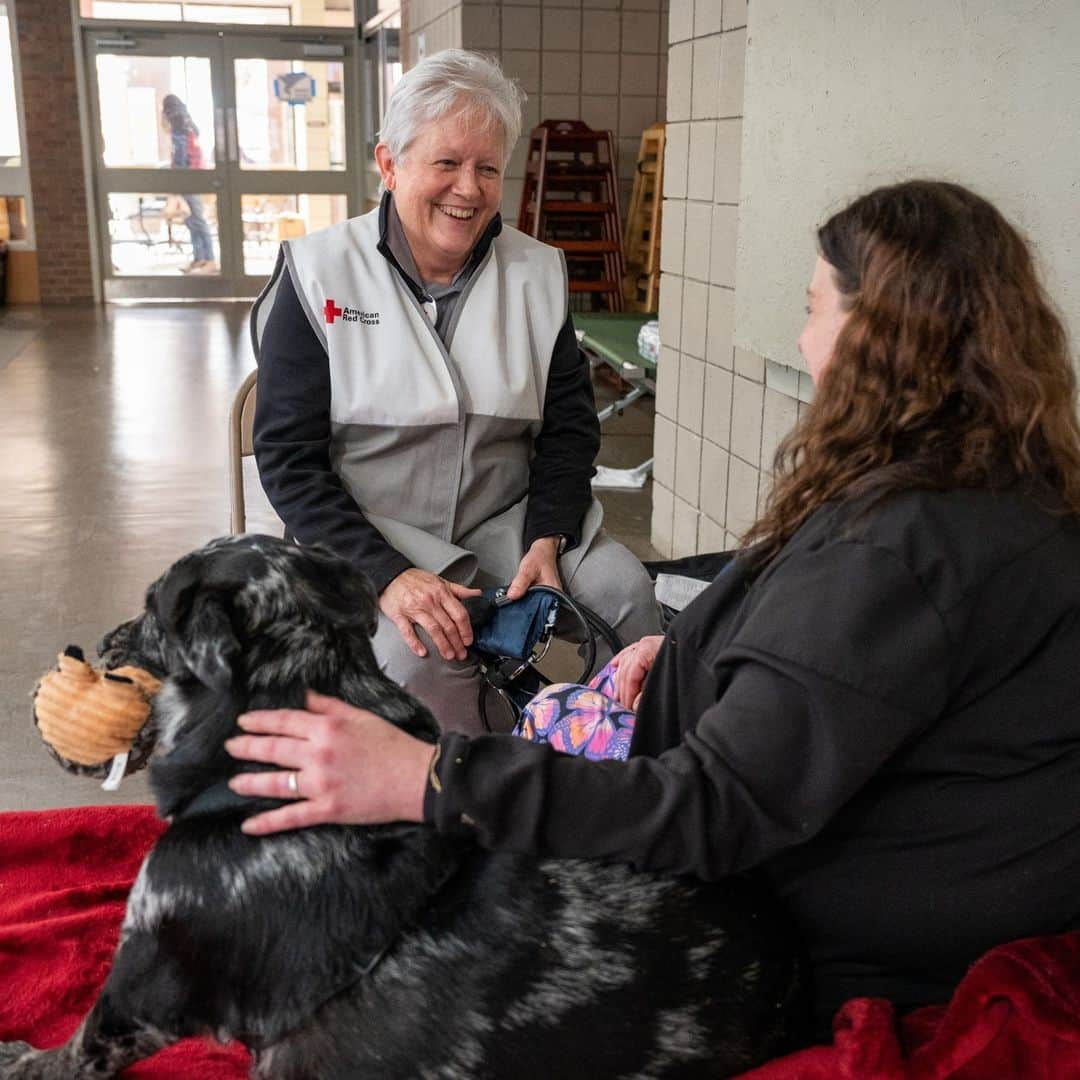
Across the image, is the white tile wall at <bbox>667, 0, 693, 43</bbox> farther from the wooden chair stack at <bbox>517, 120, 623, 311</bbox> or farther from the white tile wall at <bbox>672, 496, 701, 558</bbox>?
the wooden chair stack at <bbox>517, 120, 623, 311</bbox>

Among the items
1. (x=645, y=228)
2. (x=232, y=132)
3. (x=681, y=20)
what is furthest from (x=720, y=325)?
(x=232, y=132)

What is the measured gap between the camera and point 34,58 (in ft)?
38.7

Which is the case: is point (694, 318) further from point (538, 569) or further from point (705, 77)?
point (538, 569)

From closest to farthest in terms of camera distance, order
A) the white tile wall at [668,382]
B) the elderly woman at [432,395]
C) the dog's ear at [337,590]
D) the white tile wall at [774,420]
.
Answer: the dog's ear at [337,590] → the elderly woman at [432,395] → the white tile wall at [774,420] → the white tile wall at [668,382]

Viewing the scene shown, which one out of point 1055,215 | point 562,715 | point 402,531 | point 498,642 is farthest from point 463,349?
point 1055,215

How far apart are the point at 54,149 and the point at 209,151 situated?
4.81 feet

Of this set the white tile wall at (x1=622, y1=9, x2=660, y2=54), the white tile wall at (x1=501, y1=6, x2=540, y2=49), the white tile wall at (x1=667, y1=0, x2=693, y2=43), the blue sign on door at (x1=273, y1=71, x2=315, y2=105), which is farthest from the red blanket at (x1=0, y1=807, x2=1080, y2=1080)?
the blue sign on door at (x1=273, y1=71, x2=315, y2=105)

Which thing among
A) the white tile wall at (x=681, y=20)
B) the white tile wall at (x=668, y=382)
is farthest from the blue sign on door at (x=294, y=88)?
the white tile wall at (x=668, y=382)

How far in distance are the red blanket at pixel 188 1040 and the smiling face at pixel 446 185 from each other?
4.02 ft

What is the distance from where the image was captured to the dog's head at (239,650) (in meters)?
1.30

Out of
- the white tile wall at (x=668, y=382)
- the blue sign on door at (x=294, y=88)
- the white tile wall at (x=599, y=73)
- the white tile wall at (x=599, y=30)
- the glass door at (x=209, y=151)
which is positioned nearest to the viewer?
the white tile wall at (x=668, y=382)

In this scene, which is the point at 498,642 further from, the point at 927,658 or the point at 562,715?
the point at 927,658

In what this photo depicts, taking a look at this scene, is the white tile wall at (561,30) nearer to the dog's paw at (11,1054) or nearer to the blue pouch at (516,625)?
the blue pouch at (516,625)

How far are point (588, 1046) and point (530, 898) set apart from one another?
0.15 meters
